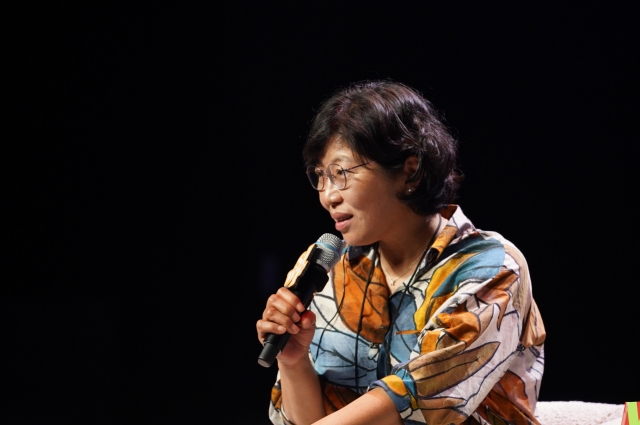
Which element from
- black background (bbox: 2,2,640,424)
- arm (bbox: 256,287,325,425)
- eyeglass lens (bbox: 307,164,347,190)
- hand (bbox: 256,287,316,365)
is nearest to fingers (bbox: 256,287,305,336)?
hand (bbox: 256,287,316,365)

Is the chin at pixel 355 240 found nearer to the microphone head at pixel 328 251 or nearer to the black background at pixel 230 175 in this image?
the microphone head at pixel 328 251

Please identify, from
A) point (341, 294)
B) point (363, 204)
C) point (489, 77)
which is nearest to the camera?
point (363, 204)

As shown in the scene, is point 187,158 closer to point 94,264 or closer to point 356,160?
point 94,264

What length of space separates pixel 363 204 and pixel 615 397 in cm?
158

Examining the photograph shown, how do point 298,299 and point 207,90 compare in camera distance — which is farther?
point 207,90

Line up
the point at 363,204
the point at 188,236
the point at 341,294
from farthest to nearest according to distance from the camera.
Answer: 1. the point at 188,236
2. the point at 341,294
3. the point at 363,204

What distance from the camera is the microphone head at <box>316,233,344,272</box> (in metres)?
1.32

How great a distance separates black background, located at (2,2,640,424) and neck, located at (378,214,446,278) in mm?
1006

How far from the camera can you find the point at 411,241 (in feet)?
4.94

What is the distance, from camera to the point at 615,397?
248cm

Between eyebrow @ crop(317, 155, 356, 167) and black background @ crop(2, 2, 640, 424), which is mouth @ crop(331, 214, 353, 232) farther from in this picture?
black background @ crop(2, 2, 640, 424)

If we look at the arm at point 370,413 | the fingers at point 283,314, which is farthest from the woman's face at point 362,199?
the arm at point 370,413

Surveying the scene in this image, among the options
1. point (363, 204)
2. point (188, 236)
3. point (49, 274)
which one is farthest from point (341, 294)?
point (49, 274)

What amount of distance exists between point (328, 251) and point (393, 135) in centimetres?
28
